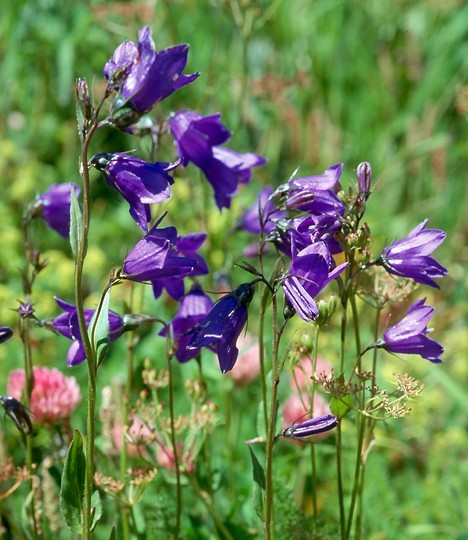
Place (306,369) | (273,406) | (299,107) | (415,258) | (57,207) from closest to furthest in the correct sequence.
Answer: (273,406) → (415,258) → (57,207) → (306,369) → (299,107)

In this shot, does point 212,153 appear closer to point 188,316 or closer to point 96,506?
point 188,316

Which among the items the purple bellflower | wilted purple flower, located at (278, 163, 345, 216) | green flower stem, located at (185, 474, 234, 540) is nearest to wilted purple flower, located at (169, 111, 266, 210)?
wilted purple flower, located at (278, 163, 345, 216)

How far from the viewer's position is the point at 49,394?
2.16 meters

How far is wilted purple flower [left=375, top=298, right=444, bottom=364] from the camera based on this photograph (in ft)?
5.27

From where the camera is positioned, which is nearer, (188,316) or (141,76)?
(141,76)

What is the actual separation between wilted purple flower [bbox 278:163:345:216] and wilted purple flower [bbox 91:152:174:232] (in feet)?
0.86

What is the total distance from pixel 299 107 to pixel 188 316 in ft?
10.8

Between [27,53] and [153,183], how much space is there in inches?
124

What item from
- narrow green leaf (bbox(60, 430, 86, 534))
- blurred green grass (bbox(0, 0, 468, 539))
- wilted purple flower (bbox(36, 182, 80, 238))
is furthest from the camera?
blurred green grass (bbox(0, 0, 468, 539))

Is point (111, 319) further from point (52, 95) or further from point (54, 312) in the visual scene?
point (52, 95)

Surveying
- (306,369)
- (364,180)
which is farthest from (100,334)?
(306,369)

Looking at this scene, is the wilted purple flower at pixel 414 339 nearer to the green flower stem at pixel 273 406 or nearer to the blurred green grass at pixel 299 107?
the green flower stem at pixel 273 406

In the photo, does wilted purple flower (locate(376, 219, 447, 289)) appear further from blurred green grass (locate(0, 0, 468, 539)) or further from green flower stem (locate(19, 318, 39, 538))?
blurred green grass (locate(0, 0, 468, 539))

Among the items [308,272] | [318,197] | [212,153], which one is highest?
[212,153]
